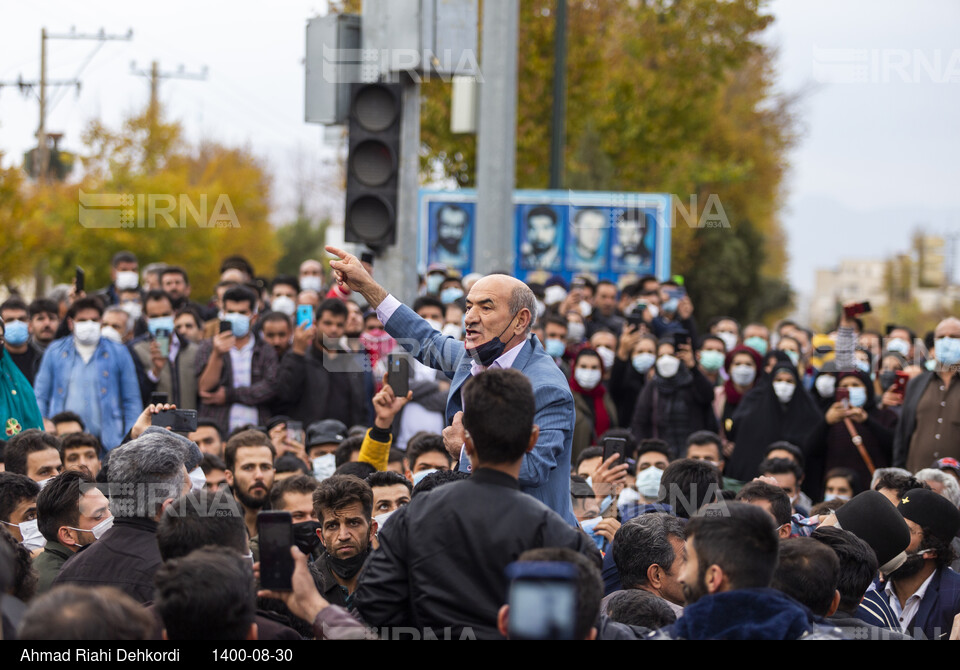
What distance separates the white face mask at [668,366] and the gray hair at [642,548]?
5.12 metres

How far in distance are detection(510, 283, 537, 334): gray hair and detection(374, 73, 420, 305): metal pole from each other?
10.8 ft

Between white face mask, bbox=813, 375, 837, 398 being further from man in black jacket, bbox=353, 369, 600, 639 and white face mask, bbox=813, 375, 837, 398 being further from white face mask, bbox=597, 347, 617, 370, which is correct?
man in black jacket, bbox=353, 369, 600, 639

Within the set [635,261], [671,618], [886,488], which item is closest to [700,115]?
[635,261]

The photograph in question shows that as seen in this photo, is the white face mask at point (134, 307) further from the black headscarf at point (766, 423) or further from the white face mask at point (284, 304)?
the black headscarf at point (766, 423)

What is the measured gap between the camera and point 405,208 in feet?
26.6

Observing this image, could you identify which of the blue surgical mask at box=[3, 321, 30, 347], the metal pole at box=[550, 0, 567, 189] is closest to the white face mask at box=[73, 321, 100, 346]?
the blue surgical mask at box=[3, 321, 30, 347]

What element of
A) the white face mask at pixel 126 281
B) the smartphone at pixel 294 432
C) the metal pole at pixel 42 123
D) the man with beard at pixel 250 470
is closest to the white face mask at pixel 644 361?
the smartphone at pixel 294 432

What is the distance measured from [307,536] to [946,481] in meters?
3.93

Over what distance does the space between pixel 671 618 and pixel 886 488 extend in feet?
8.77

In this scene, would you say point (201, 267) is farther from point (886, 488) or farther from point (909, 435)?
point (886, 488)

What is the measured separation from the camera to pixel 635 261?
1983 cm

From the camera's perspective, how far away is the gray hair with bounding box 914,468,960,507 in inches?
281

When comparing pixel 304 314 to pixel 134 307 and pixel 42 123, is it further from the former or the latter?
pixel 42 123

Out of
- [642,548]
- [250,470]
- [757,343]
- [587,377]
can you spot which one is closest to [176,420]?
[250,470]
